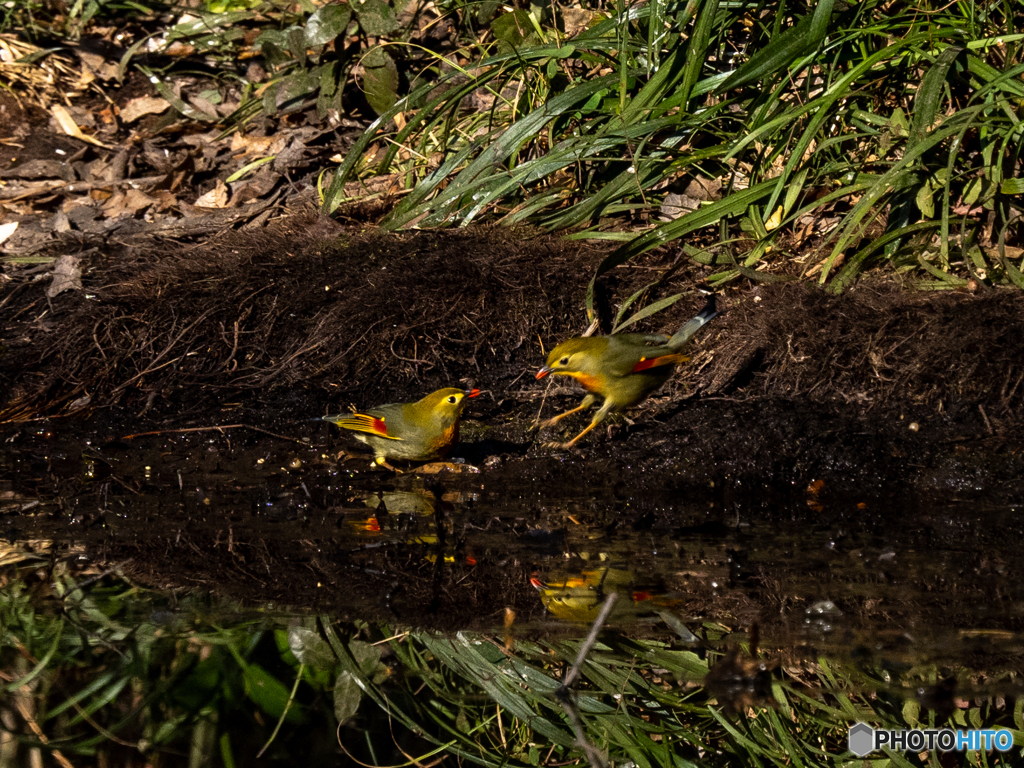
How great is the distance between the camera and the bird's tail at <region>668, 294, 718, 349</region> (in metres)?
4.68

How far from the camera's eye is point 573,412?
15.5 ft

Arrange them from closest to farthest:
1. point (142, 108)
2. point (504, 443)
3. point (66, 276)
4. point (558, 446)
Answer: point (558, 446) < point (504, 443) < point (66, 276) < point (142, 108)

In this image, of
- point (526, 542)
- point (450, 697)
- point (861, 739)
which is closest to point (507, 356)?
point (526, 542)

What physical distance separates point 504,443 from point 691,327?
1.07 m

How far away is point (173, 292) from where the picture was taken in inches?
216

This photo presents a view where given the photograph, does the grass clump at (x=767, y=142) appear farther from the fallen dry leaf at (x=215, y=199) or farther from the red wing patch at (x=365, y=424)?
the red wing patch at (x=365, y=424)

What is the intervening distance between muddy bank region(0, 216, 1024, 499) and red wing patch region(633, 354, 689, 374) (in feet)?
0.87

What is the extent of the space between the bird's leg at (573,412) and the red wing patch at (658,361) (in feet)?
0.93

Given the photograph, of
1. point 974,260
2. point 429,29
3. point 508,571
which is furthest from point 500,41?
point 508,571

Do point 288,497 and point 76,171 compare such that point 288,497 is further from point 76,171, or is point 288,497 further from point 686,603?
point 76,171

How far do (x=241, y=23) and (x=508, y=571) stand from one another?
243 inches

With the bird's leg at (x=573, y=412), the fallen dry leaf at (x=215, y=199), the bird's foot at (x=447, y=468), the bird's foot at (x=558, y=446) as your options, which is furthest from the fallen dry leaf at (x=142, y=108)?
the bird's foot at (x=558, y=446)

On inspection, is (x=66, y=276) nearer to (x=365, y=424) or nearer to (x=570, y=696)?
(x=365, y=424)

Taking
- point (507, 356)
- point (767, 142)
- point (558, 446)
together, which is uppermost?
point (767, 142)
